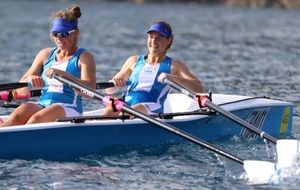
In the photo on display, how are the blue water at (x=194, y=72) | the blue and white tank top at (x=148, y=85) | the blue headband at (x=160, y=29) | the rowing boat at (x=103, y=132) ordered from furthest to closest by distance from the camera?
the blue and white tank top at (x=148, y=85) < the blue headband at (x=160, y=29) < the rowing boat at (x=103, y=132) < the blue water at (x=194, y=72)

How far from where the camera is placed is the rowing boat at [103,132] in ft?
26.9

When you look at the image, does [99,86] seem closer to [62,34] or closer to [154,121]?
[62,34]

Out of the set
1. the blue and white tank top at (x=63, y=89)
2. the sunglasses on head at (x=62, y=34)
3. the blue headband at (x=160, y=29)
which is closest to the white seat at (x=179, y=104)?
the blue headband at (x=160, y=29)

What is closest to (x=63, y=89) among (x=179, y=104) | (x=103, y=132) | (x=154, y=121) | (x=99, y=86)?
(x=99, y=86)

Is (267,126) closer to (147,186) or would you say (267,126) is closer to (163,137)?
(163,137)

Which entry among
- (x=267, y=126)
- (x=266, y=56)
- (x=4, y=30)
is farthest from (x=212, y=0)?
(x=267, y=126)

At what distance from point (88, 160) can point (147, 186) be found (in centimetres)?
114

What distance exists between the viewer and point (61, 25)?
8.66 meters

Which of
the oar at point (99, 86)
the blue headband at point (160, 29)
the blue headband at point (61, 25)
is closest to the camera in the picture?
the blue headband at point (61, 25)

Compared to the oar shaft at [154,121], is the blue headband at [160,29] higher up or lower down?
higher up

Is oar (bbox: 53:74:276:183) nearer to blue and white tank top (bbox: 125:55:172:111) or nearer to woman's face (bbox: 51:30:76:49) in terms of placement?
woman's face (bbox: 51:30:76:49)

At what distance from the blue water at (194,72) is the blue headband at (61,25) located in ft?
4.73

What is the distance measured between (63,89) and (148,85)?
119 centimetres

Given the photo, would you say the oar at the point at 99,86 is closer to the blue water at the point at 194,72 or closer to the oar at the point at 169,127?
the oar at the point at 169,127
